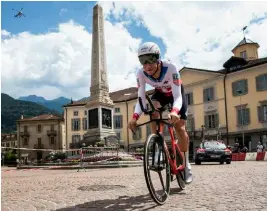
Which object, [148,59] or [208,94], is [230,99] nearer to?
[208,94]

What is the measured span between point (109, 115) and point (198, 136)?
23993mm

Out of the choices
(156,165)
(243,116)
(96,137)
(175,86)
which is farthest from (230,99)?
(156,165)

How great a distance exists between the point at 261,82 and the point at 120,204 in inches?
1654

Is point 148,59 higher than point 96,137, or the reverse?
point 148,59

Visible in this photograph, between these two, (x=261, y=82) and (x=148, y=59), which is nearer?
(x=148, y=59)

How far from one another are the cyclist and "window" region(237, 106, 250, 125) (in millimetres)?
41528

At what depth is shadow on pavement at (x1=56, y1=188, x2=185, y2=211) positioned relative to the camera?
4279 millimetres

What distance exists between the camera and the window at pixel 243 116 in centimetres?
4478

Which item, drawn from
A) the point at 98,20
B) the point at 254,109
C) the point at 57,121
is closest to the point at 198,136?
the point at 254,109

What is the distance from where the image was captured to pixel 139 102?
199 inches

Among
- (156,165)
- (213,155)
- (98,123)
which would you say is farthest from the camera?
(98,123)

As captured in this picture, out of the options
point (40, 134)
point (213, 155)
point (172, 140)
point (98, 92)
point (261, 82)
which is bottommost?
point (213, 155)

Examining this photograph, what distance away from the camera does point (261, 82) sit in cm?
4341

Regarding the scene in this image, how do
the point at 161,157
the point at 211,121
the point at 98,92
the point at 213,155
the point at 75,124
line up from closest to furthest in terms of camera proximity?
the point at 161,157 < the point at 213,155 < the point at 98,92 < the point at 211,121 < the point at 75,124
